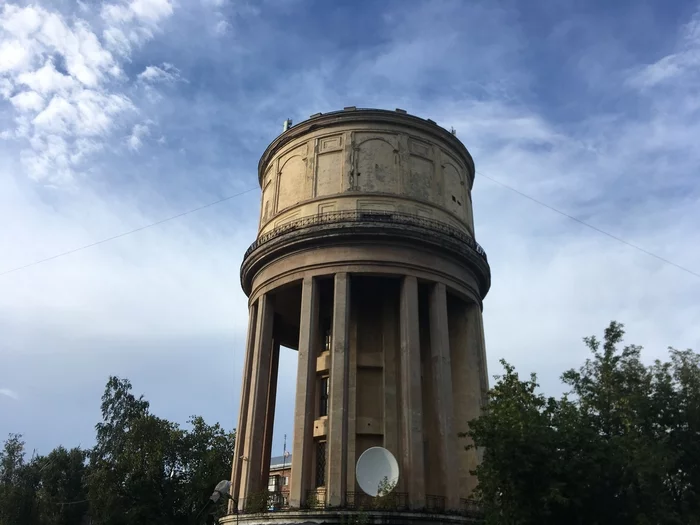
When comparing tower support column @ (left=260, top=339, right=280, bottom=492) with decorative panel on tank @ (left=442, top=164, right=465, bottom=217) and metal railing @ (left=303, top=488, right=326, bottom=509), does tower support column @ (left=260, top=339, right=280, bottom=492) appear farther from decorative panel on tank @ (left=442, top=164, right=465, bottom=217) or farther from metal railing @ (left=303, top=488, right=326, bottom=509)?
decorative panel on tank @ (left=442, top=164, right=465, bottom=217)

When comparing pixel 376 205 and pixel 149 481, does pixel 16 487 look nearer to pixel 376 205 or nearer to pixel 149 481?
pixel 149 481

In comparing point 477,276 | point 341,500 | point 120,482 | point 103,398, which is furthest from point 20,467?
point 477,276

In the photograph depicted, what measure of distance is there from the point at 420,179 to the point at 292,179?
18.7 feet

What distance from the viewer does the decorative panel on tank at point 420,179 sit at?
2514cm

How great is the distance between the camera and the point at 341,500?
753 inches

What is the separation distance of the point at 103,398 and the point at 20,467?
746cm

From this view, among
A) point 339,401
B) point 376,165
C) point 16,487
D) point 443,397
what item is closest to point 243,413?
point 339,401

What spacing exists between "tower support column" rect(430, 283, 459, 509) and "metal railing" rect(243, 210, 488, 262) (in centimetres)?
238

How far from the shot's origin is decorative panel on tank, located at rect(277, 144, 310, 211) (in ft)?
85.3

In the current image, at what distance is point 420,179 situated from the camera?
25.6 metres

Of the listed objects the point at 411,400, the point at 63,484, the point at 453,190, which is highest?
the point at 453,190

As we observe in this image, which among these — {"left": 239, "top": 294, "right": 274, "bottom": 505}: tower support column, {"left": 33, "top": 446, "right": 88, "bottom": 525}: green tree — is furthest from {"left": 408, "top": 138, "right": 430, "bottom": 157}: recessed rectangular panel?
{"left": 33, "top": 446, "right": 88, "bottom": 525}: green tree

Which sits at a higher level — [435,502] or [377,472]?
[377,472]

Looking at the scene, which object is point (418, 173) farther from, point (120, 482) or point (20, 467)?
point (20, 467)
